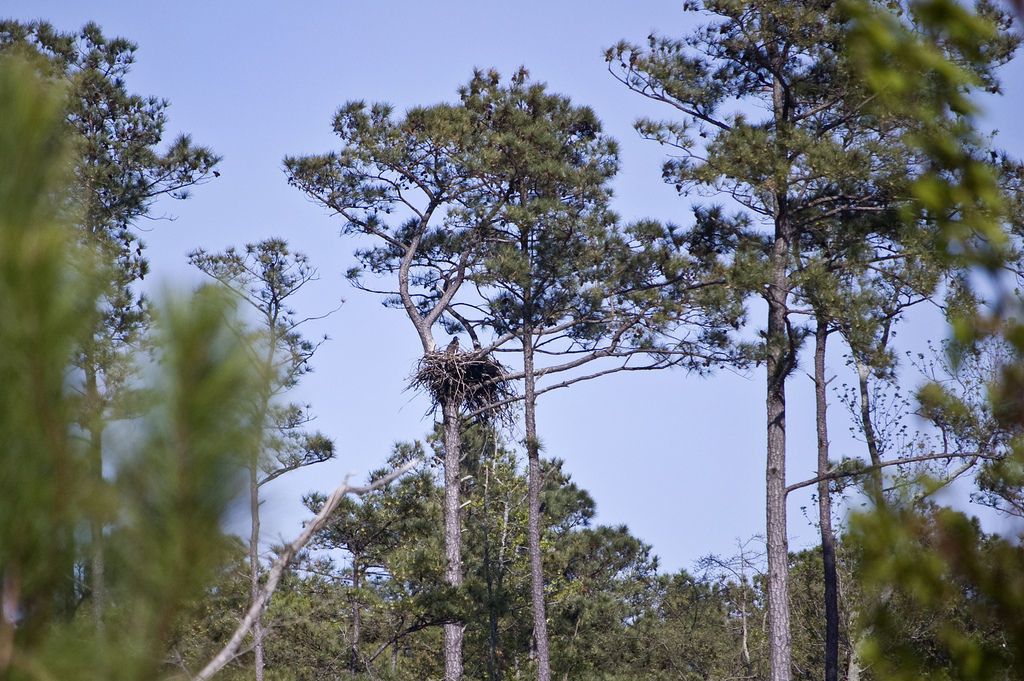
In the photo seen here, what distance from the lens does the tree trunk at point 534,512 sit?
613 inches

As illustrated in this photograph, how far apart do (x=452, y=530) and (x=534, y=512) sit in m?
2.38

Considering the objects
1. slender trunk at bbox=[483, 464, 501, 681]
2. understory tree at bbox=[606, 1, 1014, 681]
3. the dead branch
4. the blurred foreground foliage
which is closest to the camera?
the blurred foreground foliage

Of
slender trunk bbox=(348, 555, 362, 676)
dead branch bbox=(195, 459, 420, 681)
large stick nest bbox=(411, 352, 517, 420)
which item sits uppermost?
large stick nest bbox=(411, 352, 517, 420)

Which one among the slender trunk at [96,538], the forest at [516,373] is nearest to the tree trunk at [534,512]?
the forest at [516,373]

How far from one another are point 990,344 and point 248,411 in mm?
1572

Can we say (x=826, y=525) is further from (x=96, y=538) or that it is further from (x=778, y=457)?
(x=96, y=538)

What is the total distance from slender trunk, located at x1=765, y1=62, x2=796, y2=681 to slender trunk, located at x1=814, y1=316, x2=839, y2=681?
1.92 ft

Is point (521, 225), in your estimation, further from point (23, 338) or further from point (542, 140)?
point (23, 338)

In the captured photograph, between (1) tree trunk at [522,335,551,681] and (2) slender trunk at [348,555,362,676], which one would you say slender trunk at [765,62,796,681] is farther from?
(2) slender trunk at [348,555,362,676]

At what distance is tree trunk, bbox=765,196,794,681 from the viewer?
1297 cm

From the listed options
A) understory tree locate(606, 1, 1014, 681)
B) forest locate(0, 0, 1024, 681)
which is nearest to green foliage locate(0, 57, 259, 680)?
→ forest locate(0, 0, 1024, 681)

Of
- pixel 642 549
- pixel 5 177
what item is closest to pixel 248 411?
pixel 5 177

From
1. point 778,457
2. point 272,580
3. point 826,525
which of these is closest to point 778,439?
point 778,457

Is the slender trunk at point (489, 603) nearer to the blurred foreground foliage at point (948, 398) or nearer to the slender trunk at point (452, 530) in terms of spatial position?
the slender trunk at point (452, 530)
